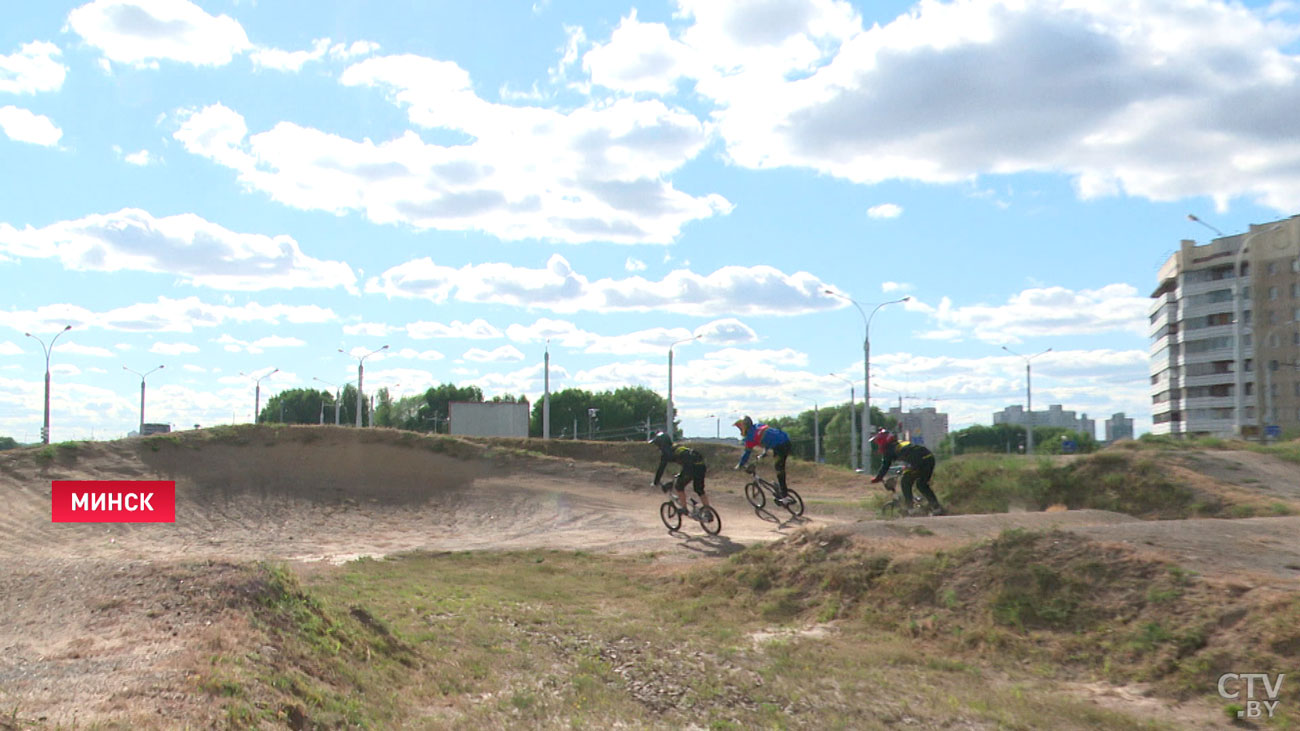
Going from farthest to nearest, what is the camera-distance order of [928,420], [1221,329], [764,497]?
[928,420] < [1221,329] < [764,497]

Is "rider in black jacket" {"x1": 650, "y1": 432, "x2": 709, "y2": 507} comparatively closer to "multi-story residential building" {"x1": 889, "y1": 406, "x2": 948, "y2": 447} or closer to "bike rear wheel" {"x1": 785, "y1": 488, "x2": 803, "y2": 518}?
"bike rear wheel" {"x1": 785, "y1": 488, "x2": 803, "y2": 518}

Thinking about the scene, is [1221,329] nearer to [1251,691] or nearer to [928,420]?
[928,420]

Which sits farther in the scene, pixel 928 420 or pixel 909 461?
pixel 928 420

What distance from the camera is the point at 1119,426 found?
186375 mm

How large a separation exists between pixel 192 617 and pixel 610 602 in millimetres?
6175

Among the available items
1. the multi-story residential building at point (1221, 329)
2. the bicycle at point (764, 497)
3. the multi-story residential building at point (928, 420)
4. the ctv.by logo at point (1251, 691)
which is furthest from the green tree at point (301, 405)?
the ctv.by logo at point (1251, 691)

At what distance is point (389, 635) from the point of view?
9250 millimetres

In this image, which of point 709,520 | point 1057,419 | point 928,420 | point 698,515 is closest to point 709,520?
point 709,520

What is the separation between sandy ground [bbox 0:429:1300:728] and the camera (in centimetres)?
738

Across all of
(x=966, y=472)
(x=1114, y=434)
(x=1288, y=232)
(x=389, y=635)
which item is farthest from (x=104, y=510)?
→ (x=1114, y=434)

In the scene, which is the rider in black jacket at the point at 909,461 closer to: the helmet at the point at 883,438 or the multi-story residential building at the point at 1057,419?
the helmet at the point at 883,438

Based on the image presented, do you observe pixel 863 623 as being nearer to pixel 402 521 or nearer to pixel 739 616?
pixel 739 616

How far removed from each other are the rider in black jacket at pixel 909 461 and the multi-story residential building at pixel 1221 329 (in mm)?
69193

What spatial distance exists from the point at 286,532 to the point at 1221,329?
9293 cm
